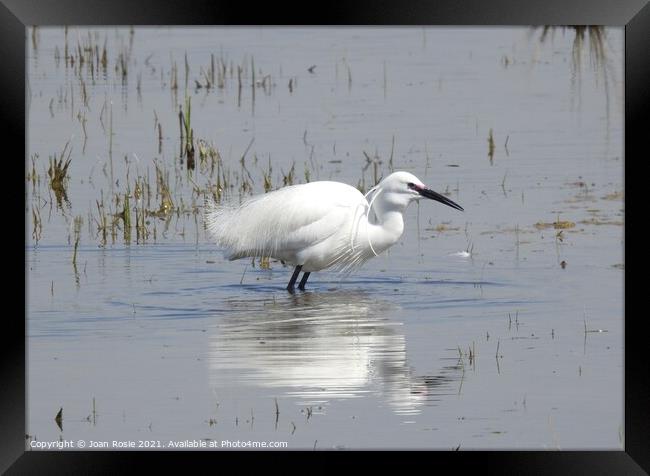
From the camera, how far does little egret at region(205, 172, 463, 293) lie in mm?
9336

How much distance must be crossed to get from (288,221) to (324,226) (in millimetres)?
244

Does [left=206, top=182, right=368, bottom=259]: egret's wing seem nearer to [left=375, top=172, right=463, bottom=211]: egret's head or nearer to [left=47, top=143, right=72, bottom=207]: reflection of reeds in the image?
[left=375, top=172, right=463, bottom=211]: egret's head

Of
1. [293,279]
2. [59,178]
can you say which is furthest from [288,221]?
[59,178]

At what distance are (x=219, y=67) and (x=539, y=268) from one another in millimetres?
5172

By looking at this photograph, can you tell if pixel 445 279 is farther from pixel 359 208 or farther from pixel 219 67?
pixel 219 67

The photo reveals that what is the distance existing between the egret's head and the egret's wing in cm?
18

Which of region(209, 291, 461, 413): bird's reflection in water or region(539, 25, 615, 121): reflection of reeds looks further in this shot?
region(539, 25, 615, 121): reflection of reeds

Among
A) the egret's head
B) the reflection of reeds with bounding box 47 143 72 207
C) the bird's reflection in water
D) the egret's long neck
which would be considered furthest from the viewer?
the reflection of reeds with bounding box 47 143 72 207

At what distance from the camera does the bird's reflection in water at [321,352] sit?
699 centimetres

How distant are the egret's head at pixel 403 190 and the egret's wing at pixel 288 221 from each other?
177mm

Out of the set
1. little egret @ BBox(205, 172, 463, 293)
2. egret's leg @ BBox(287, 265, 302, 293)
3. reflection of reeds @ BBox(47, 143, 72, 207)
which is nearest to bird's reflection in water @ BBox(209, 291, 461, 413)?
egret's leg @ BBox(287, 265, 302, 293)

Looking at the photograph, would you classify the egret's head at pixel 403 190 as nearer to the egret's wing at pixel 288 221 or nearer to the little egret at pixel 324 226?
the little egret at pixel 324 226

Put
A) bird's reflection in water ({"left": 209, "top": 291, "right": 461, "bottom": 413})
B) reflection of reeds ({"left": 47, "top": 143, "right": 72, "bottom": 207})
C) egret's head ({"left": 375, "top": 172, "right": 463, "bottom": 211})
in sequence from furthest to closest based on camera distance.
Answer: reflection of reeds ({"left": 47, "top": 143, "right": 72, "bottom": 207})
egret's head ({"left": 375, "top": 172, "right": 463, "bottom": 211})
bird's reflection in water ({"left": 209, "top": 291, "right": 461, "bottom": 413})

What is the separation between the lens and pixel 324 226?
9.31m
